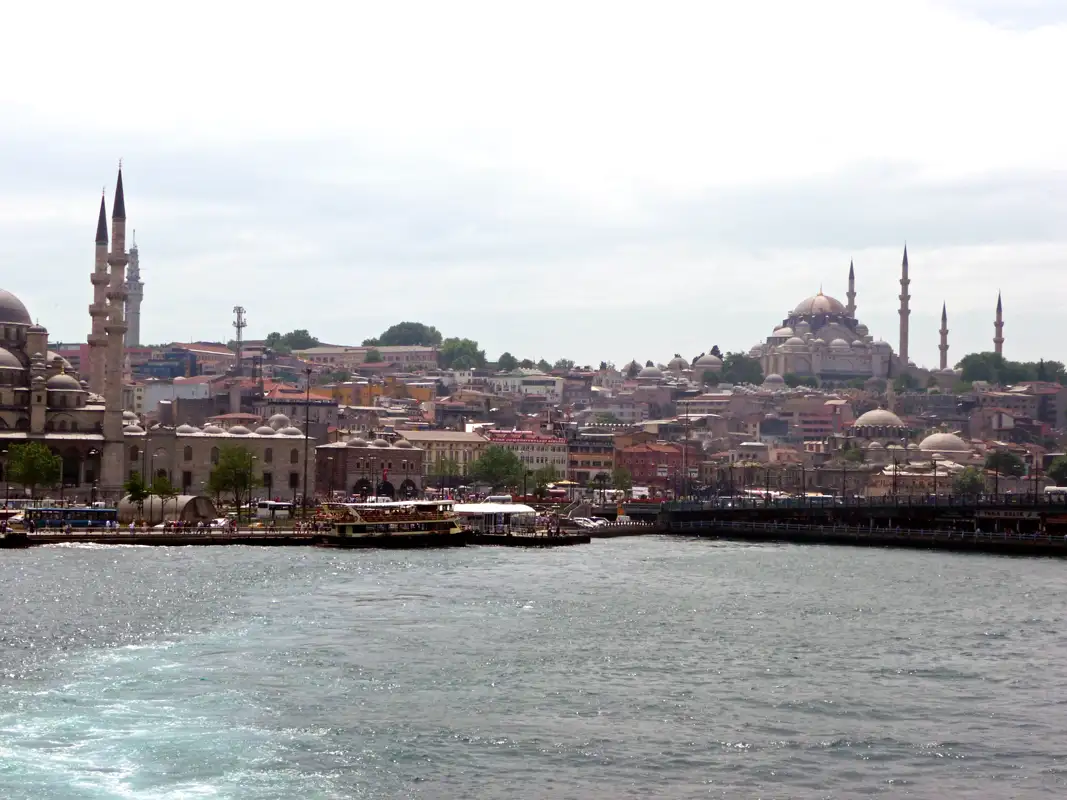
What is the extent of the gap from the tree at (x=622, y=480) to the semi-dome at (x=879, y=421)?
146 feet

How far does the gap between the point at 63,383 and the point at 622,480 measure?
48165mm

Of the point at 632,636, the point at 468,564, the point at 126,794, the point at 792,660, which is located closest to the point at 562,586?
the point at 468,564

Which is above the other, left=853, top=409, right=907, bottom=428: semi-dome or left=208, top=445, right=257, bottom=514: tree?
left=853, top=409, right=907, bottom=428: semi-dome

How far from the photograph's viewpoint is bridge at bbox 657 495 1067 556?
8438cm

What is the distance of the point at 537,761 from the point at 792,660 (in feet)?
41.4

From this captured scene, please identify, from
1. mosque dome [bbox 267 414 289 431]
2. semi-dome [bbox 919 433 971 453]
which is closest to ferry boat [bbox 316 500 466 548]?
mosque dome [bbox 267 414 289 431]

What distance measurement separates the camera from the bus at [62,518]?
75.0 metres

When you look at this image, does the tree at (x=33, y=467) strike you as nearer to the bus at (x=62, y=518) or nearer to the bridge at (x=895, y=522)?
the bus at (x=62, y=518)

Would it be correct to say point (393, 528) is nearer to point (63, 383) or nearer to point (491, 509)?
point (491, 509)

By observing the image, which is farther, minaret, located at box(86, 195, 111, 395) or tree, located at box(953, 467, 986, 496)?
tree, located at box(953, 467, 986, 496)

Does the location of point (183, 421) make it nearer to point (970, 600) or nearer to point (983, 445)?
point (983, 445)

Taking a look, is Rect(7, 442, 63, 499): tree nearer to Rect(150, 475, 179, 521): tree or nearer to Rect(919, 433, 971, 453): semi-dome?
Rect(150, 475, 179, 521): tree

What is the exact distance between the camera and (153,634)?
42.9 m

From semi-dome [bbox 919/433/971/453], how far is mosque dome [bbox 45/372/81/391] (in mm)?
89763
